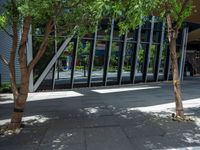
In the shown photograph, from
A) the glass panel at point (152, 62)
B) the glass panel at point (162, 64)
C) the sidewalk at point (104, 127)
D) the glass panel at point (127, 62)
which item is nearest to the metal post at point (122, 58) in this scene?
the glass panel at point (127, 62)

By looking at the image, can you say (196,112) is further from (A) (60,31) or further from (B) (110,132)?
(A) (60,31)

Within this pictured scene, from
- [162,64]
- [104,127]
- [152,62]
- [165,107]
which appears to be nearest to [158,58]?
[152,62]

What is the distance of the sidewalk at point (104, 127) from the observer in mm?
7520

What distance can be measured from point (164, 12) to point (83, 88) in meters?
12.1

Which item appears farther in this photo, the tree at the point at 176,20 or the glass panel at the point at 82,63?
the glass panel at the point at 82,63

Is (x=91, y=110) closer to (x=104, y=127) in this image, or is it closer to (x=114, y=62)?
(x=104, y=127)

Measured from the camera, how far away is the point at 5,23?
372 inches

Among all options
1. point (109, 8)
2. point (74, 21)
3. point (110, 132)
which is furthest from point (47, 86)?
point (109, 8)

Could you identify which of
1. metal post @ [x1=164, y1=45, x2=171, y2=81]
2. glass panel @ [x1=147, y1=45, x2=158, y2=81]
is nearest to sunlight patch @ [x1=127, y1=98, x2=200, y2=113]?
glass panel @ [x1=147, y1=45, x2=158, y2=81]

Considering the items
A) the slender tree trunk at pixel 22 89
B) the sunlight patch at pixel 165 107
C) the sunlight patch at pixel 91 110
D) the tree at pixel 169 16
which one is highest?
the tree at pixel 169 16

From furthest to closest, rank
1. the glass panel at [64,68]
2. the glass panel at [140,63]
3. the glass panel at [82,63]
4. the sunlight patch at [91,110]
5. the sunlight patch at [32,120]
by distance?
the glass panel at [140,63], the glass panel at [82,63], the glass panel at [64,68], the sunlight patch at [91,110], the sunlight patch at [32,120]

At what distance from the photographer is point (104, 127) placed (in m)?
9.24

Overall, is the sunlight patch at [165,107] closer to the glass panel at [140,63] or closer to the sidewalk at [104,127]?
the sidewalk at [104,127]

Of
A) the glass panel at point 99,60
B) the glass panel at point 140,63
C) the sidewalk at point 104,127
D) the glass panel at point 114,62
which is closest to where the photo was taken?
the sidewalk at point 104,127
